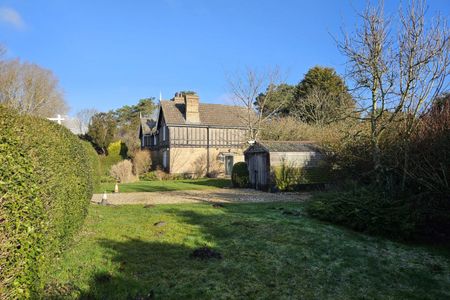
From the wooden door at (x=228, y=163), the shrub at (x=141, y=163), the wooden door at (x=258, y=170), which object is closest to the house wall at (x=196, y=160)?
the wooden door at (x=228, y=163)

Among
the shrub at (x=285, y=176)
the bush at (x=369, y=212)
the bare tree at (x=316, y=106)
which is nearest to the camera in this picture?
the bush at (x=369, y=212)

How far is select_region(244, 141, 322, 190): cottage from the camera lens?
56.4 ft

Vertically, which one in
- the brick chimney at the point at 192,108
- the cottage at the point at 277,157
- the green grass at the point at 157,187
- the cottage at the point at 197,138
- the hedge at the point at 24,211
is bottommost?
the green grass at the point at 157,187

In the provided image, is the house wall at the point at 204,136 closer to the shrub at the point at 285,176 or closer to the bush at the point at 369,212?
the shrub at the point at 285,176

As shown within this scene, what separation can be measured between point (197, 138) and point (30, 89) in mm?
16384

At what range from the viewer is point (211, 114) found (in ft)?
112

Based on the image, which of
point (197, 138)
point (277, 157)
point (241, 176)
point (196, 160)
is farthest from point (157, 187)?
point (197, 138)

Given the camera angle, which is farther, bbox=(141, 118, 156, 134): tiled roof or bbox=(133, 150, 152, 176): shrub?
bbox=(141, 118, 156, 134): tiled roof

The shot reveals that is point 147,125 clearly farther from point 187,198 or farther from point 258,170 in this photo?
point 187,198

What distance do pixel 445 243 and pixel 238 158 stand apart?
2564 cm

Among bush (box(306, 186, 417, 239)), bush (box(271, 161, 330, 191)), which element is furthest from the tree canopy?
bush (box(306, 186, 417, 239))

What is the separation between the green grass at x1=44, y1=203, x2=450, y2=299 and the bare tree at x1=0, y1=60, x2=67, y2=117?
88.1ft

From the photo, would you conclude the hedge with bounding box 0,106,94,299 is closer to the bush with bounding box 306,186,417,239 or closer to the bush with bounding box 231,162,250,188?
the bush with bounding box 306,186,417,239

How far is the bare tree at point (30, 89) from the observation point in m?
29.5
